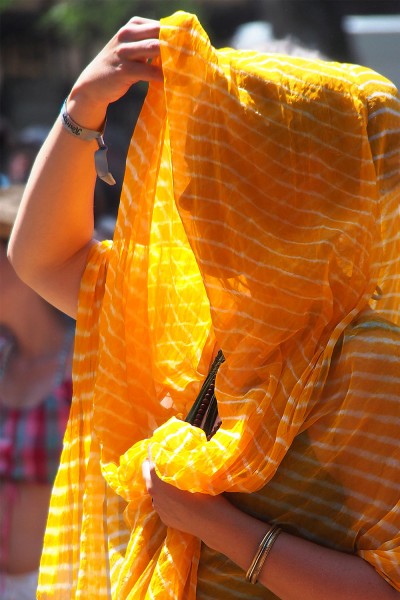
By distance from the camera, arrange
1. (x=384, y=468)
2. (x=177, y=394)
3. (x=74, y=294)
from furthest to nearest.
Answer: (x=74, y=294) → (x=177, y=394) → (x=384, y=468)

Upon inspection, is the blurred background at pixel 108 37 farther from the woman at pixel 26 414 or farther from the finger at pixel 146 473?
the finger at pixel 146 473

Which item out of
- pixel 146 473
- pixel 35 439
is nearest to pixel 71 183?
pixel 146 473

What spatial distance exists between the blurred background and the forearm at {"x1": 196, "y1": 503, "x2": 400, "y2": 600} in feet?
4.30

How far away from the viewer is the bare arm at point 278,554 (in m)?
1.45

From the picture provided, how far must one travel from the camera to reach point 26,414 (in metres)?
2.81

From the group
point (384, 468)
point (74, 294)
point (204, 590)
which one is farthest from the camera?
point (74, 294)

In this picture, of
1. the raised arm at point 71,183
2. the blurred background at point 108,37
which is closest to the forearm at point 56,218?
the raised arm at point 71,183

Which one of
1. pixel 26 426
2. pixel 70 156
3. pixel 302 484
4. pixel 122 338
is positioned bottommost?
pixel 26 426

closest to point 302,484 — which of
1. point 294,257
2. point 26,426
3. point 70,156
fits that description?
point 294,257

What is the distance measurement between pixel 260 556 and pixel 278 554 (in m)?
0.03

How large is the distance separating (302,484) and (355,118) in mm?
593

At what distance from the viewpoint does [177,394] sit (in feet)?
5.65

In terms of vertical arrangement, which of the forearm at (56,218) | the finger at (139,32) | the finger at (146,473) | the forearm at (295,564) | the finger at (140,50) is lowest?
the forearm at (295,564)

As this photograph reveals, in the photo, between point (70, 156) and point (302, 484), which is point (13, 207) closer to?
point (70, 156)
